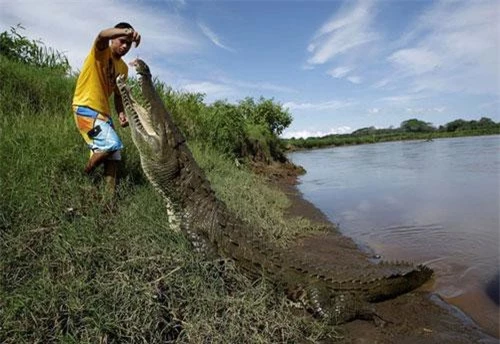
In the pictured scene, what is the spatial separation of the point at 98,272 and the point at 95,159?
1385 millimetres

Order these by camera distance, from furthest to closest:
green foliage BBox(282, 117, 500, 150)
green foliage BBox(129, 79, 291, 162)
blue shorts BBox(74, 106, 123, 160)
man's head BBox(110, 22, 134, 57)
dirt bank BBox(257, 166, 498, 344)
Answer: green foliage BBox(282, 117, 500, 150)
green foliage BBox(129, 79, 291, 162)
man's head BBox(110, 22, 134, 57)
blue shorts BBox(74, 106, 123, 160)
dirt bank BBox(257, 166, 498, 344)

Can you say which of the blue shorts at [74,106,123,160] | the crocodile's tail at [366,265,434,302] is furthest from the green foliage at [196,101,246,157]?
the crocodile's tail at [366,265,434,302]

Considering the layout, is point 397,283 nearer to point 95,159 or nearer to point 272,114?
point 95,159

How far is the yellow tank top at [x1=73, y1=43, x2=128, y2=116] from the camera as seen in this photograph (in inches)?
149

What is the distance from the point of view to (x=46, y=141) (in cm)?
407

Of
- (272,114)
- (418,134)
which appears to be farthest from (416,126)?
(272,114)

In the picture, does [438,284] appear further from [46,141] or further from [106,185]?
[46,141]

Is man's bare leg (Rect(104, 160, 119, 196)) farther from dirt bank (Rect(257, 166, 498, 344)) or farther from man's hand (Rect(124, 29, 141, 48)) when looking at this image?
dirt bank (Rect(257, 166, 498, 344))

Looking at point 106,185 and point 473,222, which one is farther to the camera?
point 473,222

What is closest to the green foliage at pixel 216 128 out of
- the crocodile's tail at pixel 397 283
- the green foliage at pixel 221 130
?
the green foliage at pixel 221 130

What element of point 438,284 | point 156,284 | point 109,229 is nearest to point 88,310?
point 156,284

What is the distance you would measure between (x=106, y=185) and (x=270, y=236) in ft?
7.62

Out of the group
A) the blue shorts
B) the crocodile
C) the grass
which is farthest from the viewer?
the blue shorts

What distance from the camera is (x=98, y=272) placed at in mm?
2758
